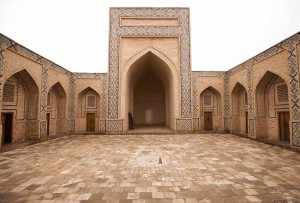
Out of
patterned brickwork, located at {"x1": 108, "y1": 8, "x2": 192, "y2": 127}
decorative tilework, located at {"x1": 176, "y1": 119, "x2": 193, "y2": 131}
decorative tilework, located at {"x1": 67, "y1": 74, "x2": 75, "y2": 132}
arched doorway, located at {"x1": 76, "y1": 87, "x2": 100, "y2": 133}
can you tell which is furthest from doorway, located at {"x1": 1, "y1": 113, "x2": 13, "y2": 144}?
decorative tilework, located at {"x1": 176, "y1": 119, "x2": 193, "y2": 131}

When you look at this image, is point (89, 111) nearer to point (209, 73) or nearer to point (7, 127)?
point (7, 127)

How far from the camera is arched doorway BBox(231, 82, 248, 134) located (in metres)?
9.53

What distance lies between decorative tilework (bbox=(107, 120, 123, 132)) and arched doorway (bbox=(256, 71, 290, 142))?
23.0 ft

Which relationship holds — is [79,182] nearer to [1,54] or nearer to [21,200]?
[21,200]

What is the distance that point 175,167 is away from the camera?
3.88 meters

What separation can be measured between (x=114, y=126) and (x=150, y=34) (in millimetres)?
5947

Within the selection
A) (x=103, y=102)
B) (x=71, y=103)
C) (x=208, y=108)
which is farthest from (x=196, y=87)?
(x=71, y=103)

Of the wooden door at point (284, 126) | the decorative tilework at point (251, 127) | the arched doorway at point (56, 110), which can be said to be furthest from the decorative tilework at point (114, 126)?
the wooden door at point (284, 126)

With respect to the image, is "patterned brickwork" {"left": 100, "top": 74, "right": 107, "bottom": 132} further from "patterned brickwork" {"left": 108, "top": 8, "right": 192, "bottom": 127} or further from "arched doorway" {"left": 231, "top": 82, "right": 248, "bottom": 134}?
"arched doorway" {"left": 231, "top": 82, "right": 248, "bottom": 134}

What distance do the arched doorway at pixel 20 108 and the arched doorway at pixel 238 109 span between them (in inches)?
406

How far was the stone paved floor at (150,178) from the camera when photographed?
8.41 ft

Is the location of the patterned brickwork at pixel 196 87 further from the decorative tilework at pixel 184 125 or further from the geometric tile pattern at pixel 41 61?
the geometric tile pattern at pixel 41 61

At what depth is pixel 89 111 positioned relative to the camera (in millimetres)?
10734

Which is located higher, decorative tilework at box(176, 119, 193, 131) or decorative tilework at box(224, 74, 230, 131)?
decorative tilework at box(224, 74, 230, 131)
